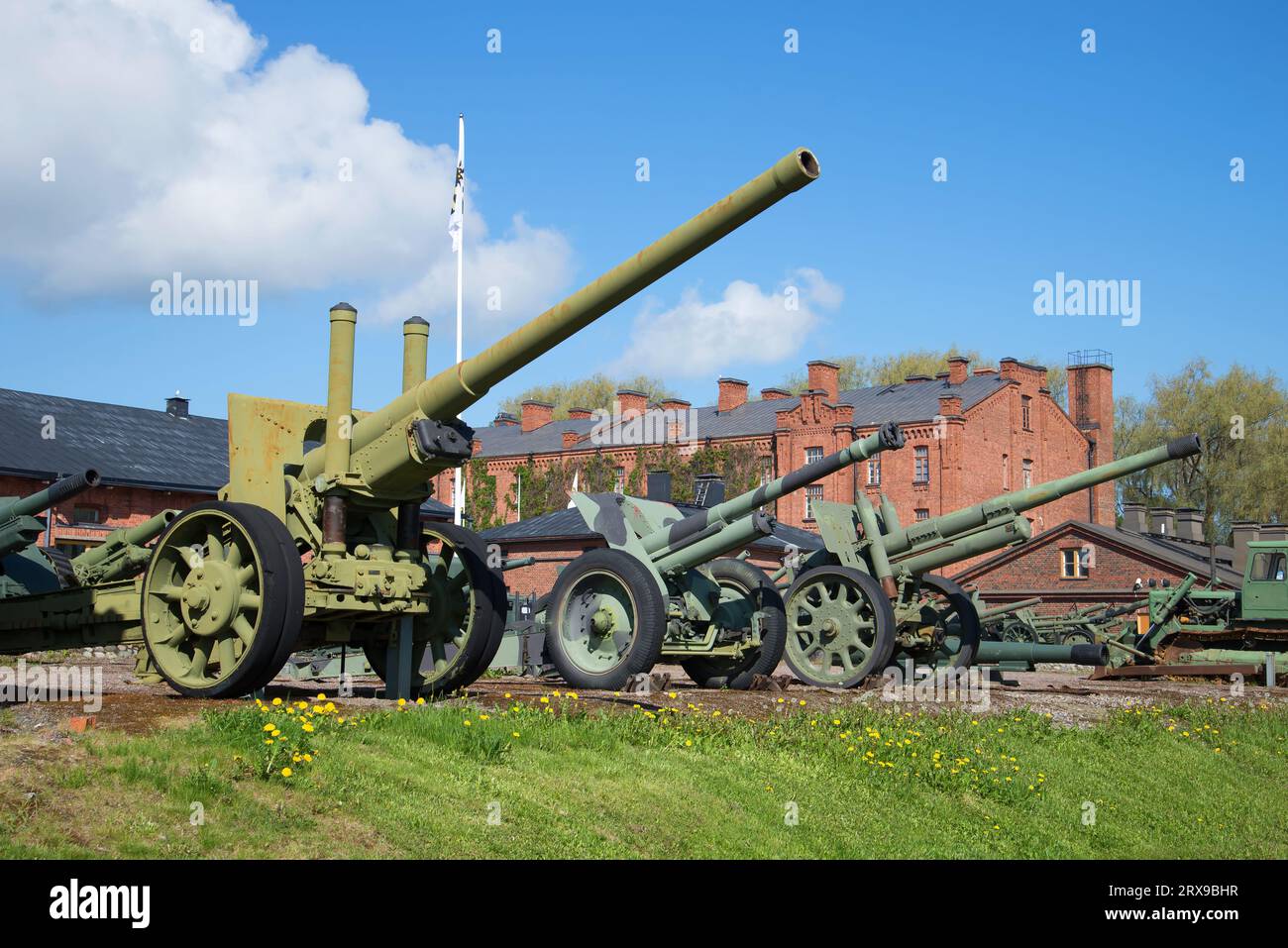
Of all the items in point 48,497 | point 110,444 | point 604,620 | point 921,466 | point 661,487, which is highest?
point 921,466

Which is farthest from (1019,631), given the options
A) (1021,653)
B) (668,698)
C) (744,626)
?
(668,698)

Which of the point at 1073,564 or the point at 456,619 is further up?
the point at 1073,564

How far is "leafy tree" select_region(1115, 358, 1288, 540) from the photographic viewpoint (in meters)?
53.3

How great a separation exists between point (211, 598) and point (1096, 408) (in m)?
48.8

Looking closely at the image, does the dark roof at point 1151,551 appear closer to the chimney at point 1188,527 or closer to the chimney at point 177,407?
the chimney at point 1188,527

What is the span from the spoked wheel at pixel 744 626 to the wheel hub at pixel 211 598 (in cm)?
695

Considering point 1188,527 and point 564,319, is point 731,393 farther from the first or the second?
point 564,319

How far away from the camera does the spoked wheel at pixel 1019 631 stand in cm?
2741

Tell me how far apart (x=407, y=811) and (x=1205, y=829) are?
603 cm

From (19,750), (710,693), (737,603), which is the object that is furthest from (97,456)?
(19,750)

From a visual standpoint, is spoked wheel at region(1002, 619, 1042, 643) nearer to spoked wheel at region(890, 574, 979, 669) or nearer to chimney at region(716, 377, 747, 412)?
spoked wheel at region(890, 574, 979, 669)

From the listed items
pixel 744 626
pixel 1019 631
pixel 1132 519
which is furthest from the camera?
pixel 1132 519

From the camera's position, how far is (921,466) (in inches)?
1880

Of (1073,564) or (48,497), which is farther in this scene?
(1073,564)
